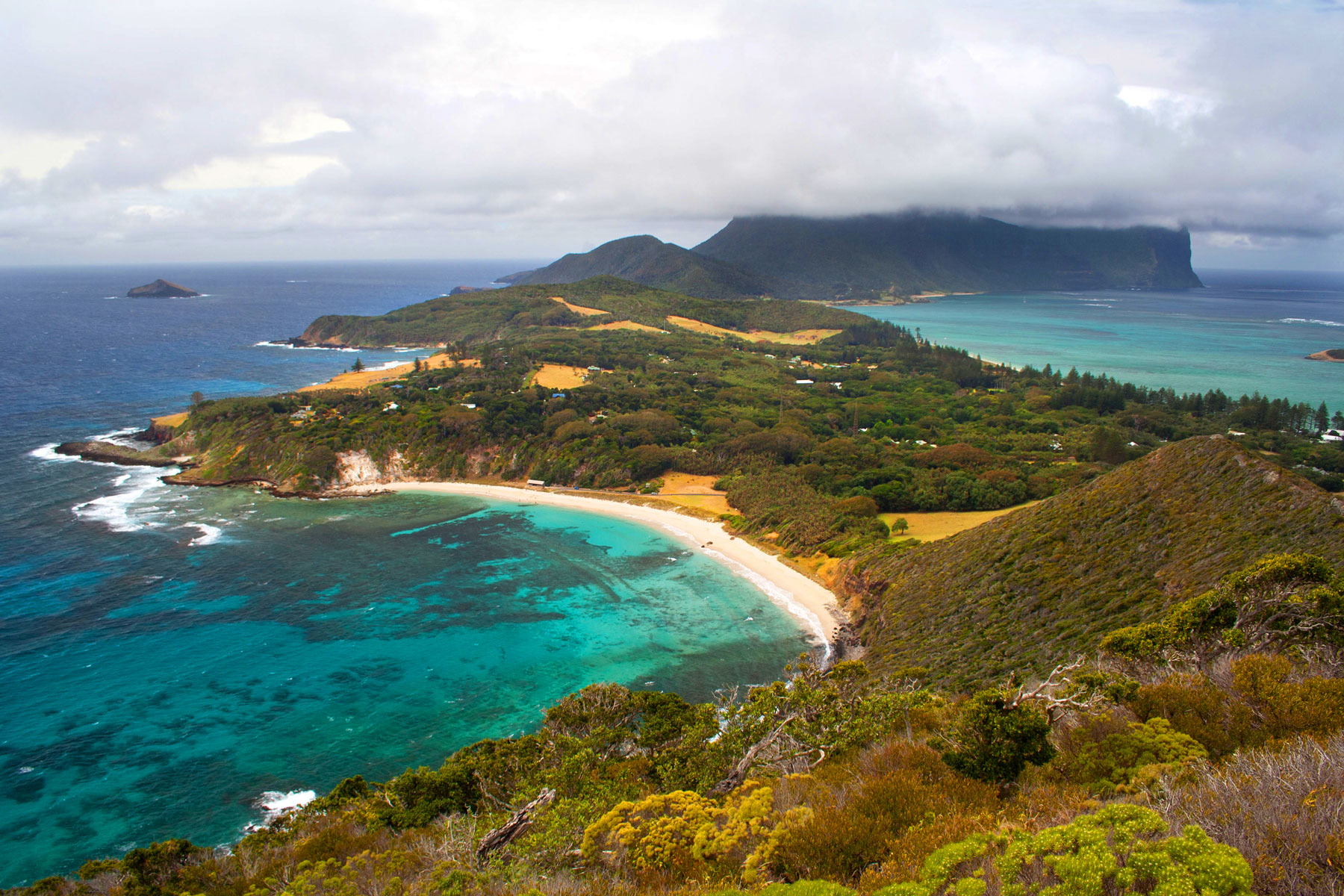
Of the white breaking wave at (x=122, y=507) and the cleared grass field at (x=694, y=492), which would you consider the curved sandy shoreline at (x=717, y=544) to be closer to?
the cleared grass field at (x=694, y=492)

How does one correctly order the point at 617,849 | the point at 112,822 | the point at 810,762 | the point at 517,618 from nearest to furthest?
the point at 617,849
the point at 810,762
the point at 112,822
the point at 517,618

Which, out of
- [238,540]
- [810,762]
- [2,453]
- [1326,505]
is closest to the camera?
[810,762]

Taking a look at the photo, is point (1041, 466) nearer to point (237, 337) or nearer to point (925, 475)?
point (925, 475)

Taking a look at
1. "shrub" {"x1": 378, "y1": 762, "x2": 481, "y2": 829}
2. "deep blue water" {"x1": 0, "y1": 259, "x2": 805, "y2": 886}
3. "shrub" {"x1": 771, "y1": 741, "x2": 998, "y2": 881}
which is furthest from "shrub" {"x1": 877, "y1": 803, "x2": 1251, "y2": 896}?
"deep blue water" {"x1": 0, "y1": 259, "x2": 805, "y2": 886}

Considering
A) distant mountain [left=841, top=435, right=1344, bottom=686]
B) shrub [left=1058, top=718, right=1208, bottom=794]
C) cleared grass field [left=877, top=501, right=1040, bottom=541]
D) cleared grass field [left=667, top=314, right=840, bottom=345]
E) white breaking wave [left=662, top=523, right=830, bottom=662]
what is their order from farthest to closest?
cleared grass field [left=667, top=314, right=840, bottom=345], cleared grass field [left=877, top=501, right=1040, bottom=541], white breaking wave [left=662, top=523, right=830, bottom=662], distant mountain [left=841, top=435, right=1344, bottom=686], shrub [left=1058, top=718, right=1208, bottom=794]

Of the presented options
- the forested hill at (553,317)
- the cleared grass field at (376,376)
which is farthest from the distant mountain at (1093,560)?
the forested hill at (553,317)

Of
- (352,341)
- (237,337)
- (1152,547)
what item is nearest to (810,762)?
(1152,547)

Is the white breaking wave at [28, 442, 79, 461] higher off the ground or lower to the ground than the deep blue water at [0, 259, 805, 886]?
higher

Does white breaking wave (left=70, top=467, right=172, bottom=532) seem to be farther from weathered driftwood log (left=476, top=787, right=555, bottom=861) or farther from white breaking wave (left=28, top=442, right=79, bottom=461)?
weathered driftwood log (left=476, top=787, right=555, bottom=861)
